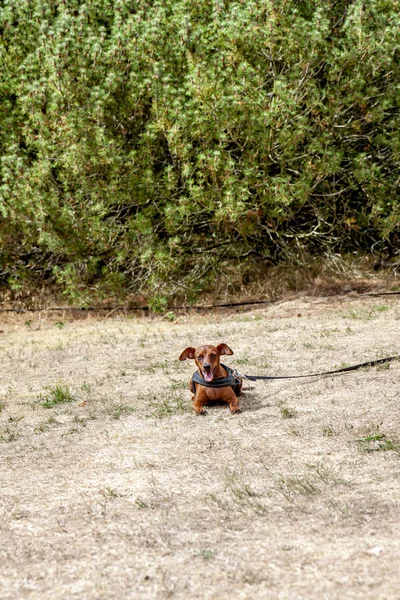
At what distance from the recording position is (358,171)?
1182 centimetres

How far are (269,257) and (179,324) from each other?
8.69ft

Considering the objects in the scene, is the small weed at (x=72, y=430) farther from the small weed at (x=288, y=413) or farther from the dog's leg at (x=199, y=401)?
the small weed at (x=288, y=413)

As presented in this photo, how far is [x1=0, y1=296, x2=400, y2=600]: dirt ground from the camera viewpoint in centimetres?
352

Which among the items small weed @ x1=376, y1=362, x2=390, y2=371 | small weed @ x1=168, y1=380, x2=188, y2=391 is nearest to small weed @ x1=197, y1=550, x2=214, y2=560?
small weed @ x1=168, y1=380, x2=188, y2=391

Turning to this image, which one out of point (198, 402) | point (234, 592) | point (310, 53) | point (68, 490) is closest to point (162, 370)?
point (198, 402)

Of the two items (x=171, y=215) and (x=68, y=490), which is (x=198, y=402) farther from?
(x=171, y=215)

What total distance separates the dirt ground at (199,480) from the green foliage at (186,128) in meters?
3.42

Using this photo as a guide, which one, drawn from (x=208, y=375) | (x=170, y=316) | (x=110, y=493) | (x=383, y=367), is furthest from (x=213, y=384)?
(x=170, y=316)

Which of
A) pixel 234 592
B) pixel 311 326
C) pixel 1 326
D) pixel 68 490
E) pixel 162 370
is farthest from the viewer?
pixel 1 326

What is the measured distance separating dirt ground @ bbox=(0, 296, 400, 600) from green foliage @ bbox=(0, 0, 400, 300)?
3.42m

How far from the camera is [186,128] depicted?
11.5 m

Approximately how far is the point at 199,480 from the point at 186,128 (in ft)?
24.9

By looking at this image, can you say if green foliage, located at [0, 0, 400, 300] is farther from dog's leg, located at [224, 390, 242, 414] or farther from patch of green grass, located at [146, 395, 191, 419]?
dog's leg, located at [224, 390, 242, 414]

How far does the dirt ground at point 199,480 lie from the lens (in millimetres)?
3520
